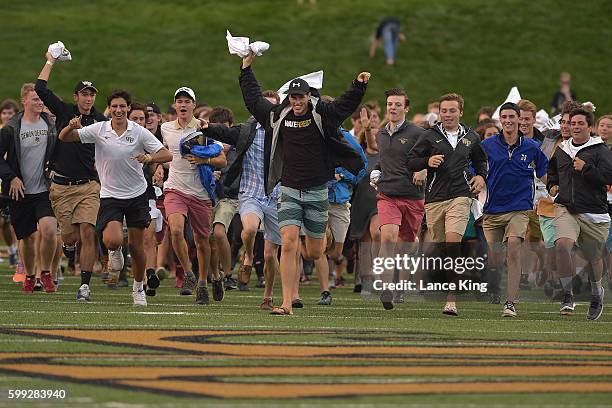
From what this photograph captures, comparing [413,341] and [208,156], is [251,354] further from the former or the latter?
[208,156]

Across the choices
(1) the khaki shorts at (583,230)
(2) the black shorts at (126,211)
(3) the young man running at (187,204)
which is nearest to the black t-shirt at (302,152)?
(2) the black shorts at (126,211)

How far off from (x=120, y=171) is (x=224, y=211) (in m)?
2.65

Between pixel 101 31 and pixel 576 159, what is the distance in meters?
37.0

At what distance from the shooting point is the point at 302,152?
15188 mm

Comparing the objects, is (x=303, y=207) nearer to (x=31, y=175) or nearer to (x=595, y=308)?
(x=595, y=308)

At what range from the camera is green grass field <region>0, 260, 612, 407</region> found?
9305 millimetres

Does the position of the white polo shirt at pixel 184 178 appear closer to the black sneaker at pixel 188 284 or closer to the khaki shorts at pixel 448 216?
the black sneaker at pixel 188 284

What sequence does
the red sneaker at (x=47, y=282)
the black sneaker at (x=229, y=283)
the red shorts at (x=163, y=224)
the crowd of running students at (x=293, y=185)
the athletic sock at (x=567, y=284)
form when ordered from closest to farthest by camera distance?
the crowd of running students at (x=293, y=185), the athletic sock at (x=567, y=284), the red sneaker at (x=47, y=282), the black sneaker at (x=229, y=283), the red shorts at (x=163, y=224)

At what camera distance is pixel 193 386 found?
9.54 meters

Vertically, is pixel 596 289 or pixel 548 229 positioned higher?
pixel 548 229

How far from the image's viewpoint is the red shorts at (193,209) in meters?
17.6

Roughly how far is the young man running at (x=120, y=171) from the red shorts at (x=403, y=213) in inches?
109

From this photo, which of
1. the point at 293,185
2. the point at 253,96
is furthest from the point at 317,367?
the point at 253,96

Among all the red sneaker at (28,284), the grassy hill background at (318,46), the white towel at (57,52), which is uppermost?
the grassy hill background at (318,46)
